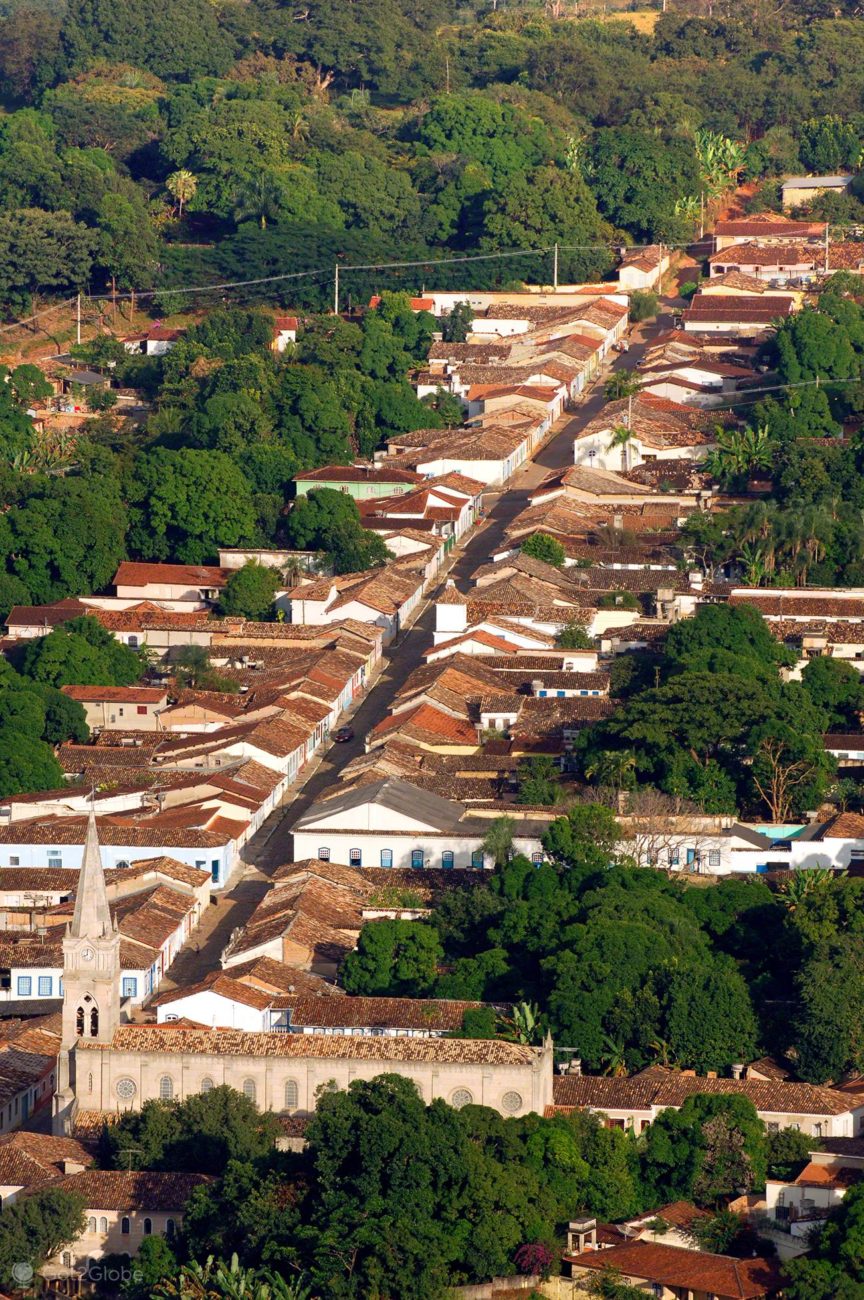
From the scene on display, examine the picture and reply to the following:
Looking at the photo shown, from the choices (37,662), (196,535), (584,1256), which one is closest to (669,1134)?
(584,1256)

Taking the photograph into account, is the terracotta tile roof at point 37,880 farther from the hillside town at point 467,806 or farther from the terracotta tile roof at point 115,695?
the terracotta tile roof at point 115,695

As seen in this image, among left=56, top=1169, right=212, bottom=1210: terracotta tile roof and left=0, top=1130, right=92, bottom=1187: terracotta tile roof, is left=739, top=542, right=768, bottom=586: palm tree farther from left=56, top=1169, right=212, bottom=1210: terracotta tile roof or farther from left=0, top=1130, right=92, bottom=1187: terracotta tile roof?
left=56, top=1169, right=212, bottom=1210: terracotta tile roof

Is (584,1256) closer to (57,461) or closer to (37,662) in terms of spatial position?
(37,662)

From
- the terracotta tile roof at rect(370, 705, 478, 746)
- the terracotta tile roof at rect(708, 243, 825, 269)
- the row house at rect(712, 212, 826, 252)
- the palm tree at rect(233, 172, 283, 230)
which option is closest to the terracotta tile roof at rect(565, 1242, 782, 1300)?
the terracotta tile roof at rect(370, 705, 478, 746)

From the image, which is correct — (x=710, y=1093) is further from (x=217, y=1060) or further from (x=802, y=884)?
(x=802, y=884)

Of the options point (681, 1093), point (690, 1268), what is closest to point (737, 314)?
point (681, 1093)

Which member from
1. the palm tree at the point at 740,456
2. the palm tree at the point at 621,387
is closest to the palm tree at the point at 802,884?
the palm tree at the point at 740,456
